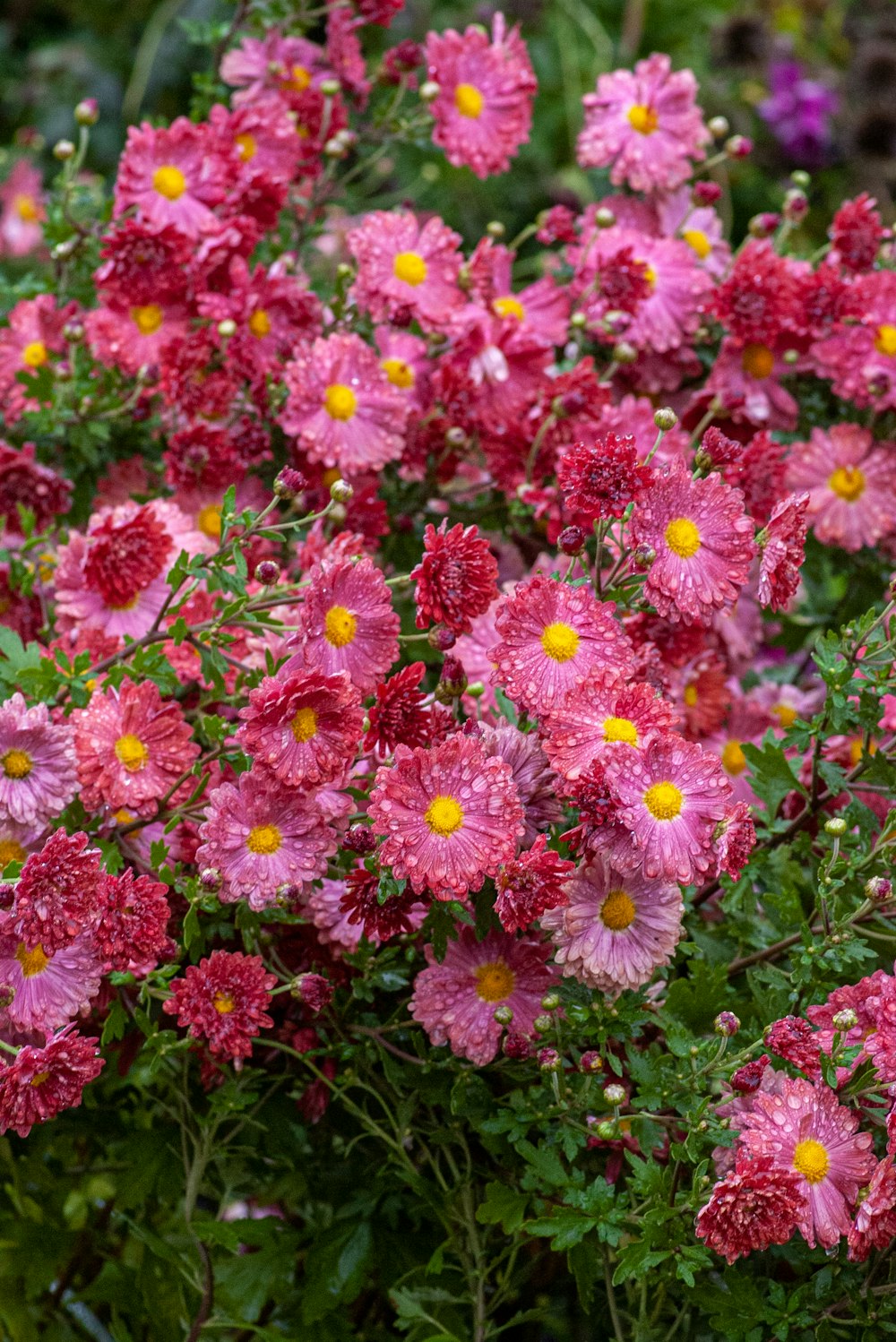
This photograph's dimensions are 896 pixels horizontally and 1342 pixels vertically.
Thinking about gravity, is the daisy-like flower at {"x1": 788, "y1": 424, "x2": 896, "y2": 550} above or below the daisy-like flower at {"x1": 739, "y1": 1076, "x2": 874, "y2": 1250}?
above

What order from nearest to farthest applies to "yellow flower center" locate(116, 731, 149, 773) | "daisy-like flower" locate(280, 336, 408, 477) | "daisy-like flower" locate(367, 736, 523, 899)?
"daisy-like flower" locate(367, 736, 523, 899) < "yellow flower center" locate(116, 731, 149, 773) < "daisy-like flower" locate(280, 336, 408, 477)

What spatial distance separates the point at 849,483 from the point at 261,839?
0.51 m

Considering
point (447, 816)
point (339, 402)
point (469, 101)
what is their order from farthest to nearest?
point (469, 101) < point (339, 402) < point (447, 816)

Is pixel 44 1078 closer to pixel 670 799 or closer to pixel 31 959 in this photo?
pixel 31 959

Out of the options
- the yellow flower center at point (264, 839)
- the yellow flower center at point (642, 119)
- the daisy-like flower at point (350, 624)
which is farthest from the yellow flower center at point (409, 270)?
the yellow flower center at point (264, 839)

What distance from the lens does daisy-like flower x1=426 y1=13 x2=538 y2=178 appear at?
1.01 metres

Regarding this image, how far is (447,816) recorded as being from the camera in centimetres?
62

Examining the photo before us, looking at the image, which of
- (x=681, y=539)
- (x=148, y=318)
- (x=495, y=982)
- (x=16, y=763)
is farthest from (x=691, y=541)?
(x=148, y=318)

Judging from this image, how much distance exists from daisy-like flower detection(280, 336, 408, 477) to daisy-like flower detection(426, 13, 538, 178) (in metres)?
0.21

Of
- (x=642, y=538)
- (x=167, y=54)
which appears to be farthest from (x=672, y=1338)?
(x=167, y=54)

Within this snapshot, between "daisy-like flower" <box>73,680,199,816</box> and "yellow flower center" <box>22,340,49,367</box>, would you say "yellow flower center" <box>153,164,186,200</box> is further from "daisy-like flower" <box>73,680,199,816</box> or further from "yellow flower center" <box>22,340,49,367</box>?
"daisy-like flower" <box>73,680,199,816</box>

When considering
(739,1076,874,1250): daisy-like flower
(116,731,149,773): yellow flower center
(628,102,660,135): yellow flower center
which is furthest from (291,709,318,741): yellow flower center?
(628,102,660,135): yellow flower center

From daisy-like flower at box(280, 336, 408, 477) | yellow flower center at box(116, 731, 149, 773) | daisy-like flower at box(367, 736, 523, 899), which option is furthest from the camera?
daisy-like flower at box(280, 336, 408, 477)

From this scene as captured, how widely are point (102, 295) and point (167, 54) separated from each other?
149 cm
